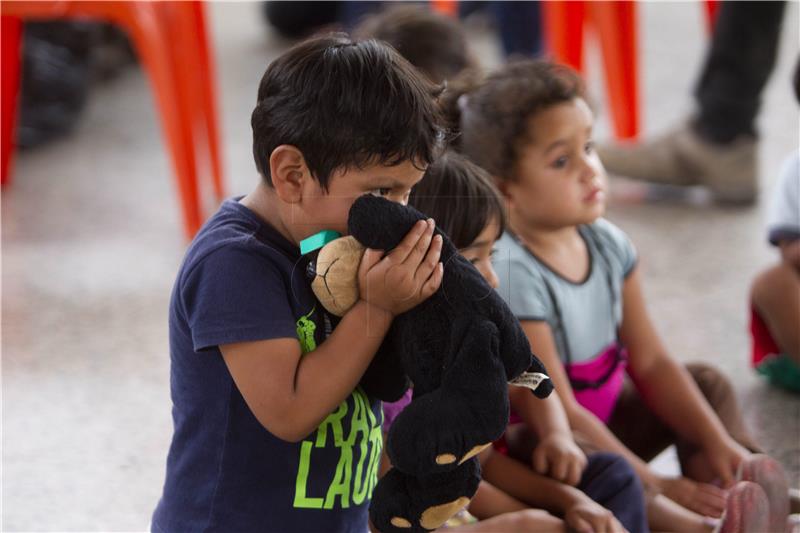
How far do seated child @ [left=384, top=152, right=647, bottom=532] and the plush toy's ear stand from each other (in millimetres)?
246

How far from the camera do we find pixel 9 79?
257cm

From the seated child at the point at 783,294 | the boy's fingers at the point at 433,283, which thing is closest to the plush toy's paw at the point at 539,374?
the boy's fingers at the point at 433,283

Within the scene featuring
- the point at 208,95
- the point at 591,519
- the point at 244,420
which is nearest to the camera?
the point at 244,420

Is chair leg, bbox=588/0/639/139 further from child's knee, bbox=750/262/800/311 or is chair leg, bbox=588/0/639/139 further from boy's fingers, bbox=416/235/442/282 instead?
boy's fingers, bbox=416/235/442/282

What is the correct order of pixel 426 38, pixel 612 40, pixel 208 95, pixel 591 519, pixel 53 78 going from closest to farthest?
pixel 591 519, pixel 426 38, pixel 208 95, pixel 612 40, pixel 53 78

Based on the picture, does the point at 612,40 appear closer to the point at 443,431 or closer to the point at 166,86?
the point at 166,86

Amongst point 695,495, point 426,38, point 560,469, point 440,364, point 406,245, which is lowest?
point 695,495

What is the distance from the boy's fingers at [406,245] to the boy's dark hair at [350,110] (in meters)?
0.06

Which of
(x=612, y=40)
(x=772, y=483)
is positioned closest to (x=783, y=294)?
(x=772, y=483)

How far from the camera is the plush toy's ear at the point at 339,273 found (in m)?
0.94

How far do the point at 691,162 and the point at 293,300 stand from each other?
1.86 m

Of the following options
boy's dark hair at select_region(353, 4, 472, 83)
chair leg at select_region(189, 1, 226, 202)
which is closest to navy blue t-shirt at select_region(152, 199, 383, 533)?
boy's dark hair at select_region(353, 4, 472, 83)

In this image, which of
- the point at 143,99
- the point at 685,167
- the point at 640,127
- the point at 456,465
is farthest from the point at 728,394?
the point at 143,99

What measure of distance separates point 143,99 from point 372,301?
257 cm
